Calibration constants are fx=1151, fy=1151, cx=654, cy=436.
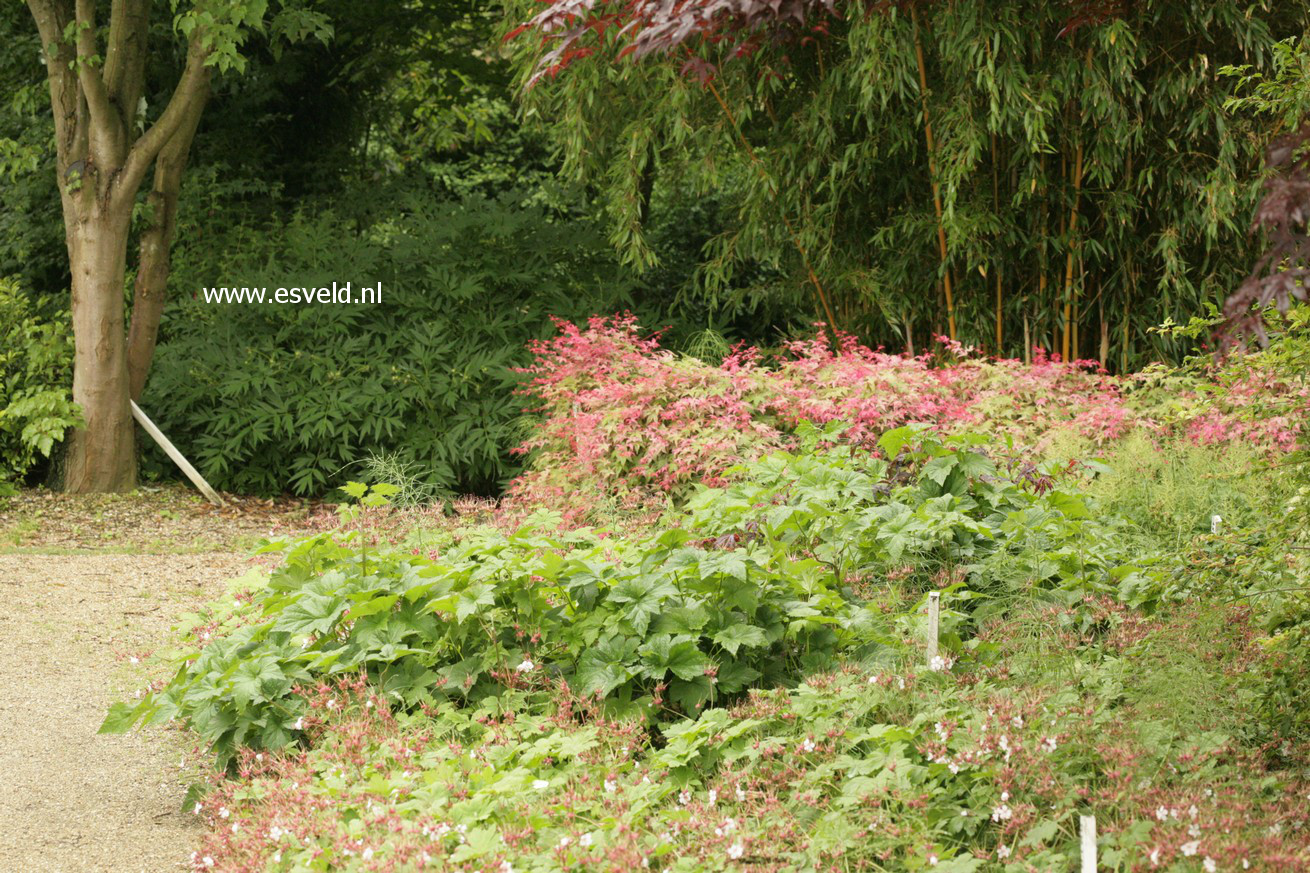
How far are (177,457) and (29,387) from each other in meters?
1.08

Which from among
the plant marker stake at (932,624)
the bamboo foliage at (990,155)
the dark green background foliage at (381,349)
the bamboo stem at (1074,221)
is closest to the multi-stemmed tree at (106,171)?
the dark green background foliage at (381,349)

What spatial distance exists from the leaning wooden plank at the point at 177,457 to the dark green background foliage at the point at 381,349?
0.22 meters

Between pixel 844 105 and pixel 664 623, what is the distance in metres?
4.55

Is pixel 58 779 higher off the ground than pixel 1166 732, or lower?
lower

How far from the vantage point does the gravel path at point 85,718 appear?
279cm

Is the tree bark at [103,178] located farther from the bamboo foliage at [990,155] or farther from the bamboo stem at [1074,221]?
the bamboo stem at [1074,221]

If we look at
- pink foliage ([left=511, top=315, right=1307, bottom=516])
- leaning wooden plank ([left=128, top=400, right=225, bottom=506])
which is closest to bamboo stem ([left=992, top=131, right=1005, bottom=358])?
pink foliage ([left=511, top=315, right=1307, bottom=516])

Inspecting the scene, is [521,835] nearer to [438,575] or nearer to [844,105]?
[438,575]

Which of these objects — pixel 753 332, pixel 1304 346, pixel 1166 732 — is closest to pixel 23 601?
pixel 1166 732

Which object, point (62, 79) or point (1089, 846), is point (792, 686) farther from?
point (62, 79)

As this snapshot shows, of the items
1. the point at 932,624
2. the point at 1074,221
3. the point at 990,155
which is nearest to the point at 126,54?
the point at 990,155

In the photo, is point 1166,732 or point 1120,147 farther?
point 1120,147

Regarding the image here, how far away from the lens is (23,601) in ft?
16.3

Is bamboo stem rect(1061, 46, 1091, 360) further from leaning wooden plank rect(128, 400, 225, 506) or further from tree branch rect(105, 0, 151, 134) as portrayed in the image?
tree branch rect(105, 0, 151, 134)
